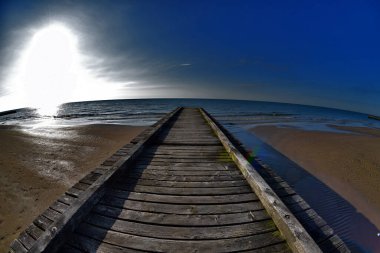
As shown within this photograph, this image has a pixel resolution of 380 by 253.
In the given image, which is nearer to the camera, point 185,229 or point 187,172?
point 185,229

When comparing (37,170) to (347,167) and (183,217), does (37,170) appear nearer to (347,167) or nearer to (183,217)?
(183,217)

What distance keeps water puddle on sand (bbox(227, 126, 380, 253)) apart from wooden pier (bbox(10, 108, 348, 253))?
6.86ft

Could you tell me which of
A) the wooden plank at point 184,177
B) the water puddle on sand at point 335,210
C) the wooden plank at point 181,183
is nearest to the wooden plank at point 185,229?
the wooden plank at point 181,183

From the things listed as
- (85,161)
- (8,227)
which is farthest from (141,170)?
(85,161)

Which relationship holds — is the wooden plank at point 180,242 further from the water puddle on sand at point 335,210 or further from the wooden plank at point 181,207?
the water puddle on sand at point 335,210

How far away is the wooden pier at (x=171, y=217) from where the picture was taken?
1.97 metres

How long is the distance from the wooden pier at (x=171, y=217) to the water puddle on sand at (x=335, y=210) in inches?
82.3

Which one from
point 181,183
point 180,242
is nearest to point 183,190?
point 181,183

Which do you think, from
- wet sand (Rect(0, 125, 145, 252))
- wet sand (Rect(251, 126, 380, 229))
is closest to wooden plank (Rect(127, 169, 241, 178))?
wet sand (Rect(0, 125, 145, 252))

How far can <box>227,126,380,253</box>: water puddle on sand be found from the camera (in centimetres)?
369

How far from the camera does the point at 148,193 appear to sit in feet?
9.82

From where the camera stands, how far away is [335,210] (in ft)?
15.3

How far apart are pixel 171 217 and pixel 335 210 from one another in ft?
15.6

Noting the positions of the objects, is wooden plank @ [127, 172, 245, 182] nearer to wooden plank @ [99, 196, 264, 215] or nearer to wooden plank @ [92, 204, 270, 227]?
wooden plank @ [99, 196, 264, 215]
